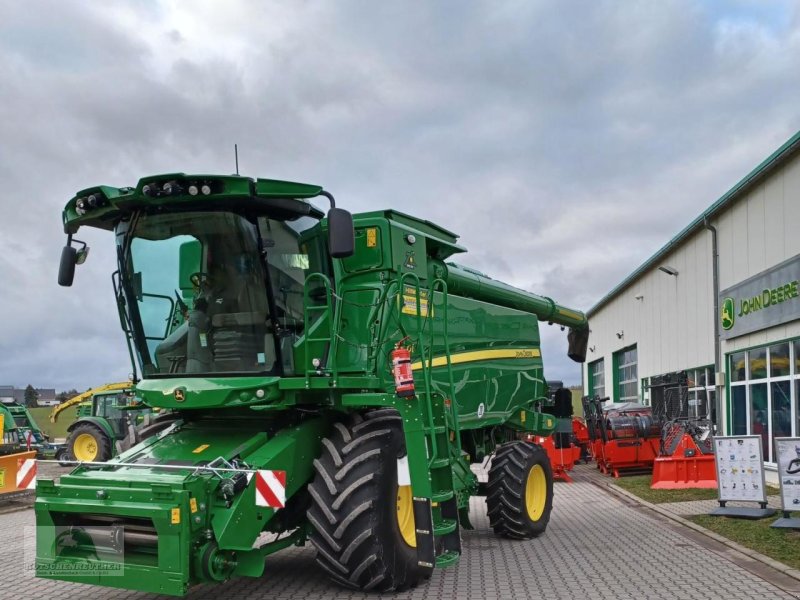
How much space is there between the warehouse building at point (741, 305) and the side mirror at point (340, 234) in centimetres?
1090

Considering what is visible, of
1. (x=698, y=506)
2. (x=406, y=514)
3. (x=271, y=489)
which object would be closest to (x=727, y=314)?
(x=698, y=506)

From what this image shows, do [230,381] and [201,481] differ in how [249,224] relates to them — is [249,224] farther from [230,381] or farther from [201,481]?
[201,481]

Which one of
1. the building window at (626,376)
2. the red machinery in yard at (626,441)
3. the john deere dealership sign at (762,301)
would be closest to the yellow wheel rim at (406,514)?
the john deere dealership sign at (762,301)

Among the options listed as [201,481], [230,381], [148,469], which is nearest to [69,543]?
[148,469]

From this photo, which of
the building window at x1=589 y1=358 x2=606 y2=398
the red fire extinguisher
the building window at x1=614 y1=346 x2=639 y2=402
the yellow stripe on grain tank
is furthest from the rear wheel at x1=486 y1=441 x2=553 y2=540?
the building window at x1=589 y1=358 x2=606 y2=398

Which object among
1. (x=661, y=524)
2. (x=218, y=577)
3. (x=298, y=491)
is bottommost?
(x=661, y=524)

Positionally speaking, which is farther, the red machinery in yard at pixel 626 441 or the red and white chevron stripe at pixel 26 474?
the red machinery in yard at pixel 626 441

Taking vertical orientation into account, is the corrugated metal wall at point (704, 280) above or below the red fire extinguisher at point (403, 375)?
above

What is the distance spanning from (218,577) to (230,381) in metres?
1.60

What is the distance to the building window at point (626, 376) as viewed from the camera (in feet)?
103

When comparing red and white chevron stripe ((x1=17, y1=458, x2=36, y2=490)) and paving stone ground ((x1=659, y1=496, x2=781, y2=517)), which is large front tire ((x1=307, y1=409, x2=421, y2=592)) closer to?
red and white chevron stripe ((x1=17, y1=458, x2=36, y2=490))

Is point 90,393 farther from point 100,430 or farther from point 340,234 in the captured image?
point 340,234

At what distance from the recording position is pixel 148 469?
632 cm

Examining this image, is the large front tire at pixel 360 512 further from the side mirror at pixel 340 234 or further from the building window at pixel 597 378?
the building window at pixel 597 378
